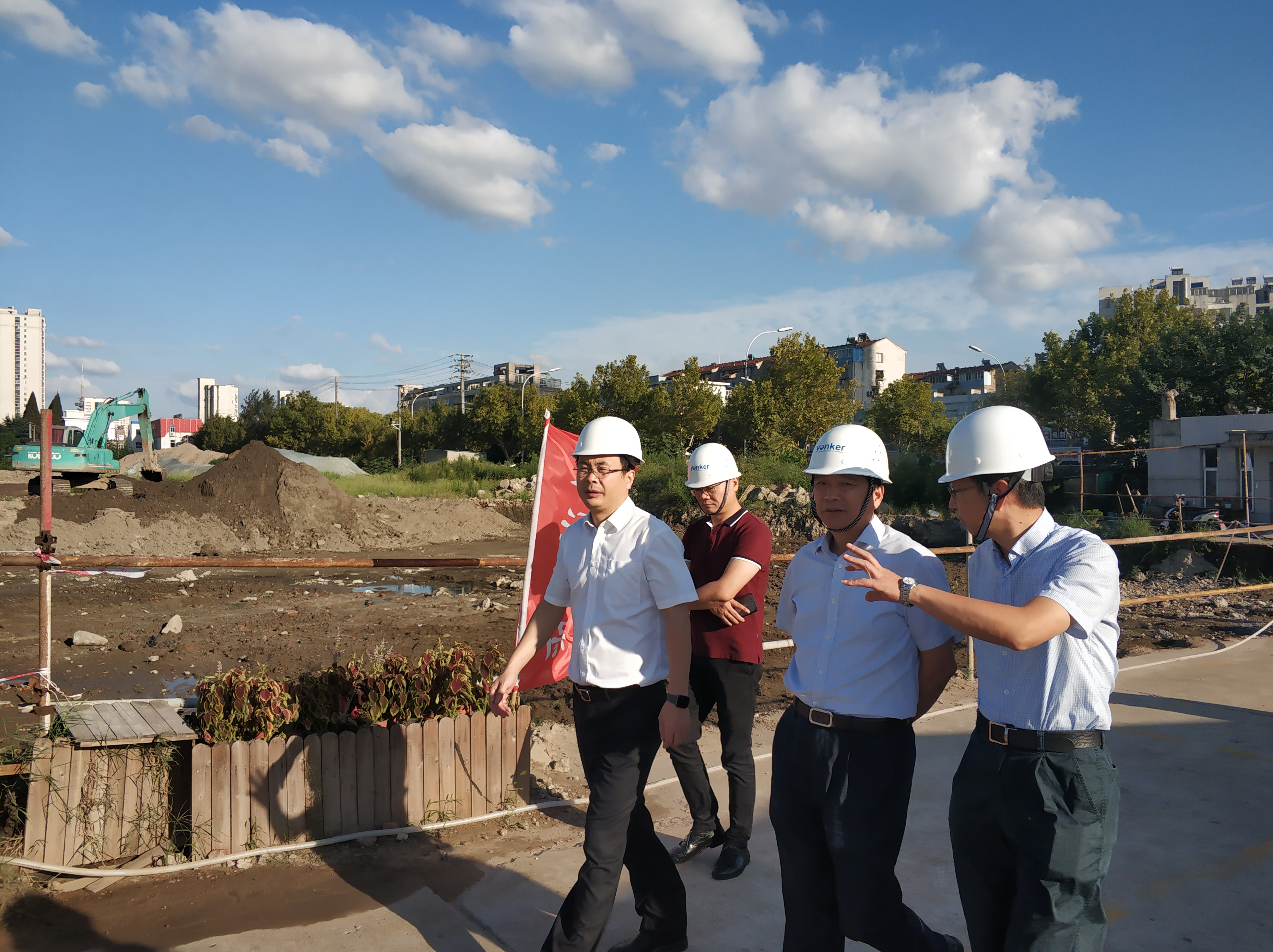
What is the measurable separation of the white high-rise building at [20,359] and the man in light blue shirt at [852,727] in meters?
145

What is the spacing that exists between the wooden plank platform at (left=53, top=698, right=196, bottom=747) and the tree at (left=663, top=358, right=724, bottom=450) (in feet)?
127

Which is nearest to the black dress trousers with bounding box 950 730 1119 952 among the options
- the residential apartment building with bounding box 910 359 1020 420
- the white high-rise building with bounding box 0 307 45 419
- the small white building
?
the small white building

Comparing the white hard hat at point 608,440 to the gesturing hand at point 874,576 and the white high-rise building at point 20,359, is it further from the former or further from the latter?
the white high-rise building at point 20,359

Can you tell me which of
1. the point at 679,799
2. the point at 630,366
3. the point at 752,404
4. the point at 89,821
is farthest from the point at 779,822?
the point at 630,366

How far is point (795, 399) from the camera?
39.8 m

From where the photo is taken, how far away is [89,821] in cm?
339

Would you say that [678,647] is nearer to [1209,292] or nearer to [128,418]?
[128,418]

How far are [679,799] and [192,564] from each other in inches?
106

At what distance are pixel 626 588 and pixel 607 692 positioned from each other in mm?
350

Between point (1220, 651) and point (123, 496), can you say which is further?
point (123, 496)

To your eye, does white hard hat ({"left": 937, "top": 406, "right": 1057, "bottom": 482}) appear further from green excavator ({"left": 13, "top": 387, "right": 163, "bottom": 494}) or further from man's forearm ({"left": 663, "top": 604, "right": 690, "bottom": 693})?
green excavator ({"left": 13, "top": 387, "right": 163, "bottom": 494})

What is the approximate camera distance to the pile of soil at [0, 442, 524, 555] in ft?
66.0

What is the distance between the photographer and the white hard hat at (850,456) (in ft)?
7.85

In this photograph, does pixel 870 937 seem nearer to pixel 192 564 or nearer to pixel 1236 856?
pixel 1236 856
